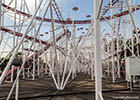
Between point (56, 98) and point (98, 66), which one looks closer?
point (98, 66)

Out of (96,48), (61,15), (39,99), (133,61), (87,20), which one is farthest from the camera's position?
(87,20)

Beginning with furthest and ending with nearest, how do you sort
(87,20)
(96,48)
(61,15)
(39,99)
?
(87,20)
(61,15)
(39,99)
(96,48)

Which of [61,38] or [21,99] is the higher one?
[61,38]

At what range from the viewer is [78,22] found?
57.7 feet

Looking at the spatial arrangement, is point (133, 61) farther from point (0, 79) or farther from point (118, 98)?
point (0, 79)

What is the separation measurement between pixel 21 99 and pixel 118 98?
4292mm

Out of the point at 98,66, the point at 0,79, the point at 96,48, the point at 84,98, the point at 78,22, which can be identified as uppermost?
the point at 78,22

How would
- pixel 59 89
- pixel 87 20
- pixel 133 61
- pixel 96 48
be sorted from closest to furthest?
pixel 96 48
pixel 59 89
pixel 133 61
pixel 87 20

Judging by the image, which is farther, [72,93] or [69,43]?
[69,43]

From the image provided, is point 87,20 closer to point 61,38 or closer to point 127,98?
point 61,38

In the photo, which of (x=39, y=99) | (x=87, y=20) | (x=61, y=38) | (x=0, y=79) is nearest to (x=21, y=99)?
(x=39, y=99)

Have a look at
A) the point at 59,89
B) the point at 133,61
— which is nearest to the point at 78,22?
the point at 133,61

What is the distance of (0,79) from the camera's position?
2.92m

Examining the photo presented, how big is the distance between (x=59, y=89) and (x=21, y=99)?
2484mm
